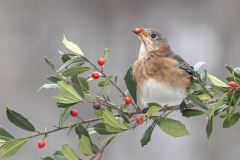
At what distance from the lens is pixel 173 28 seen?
370 centimetres

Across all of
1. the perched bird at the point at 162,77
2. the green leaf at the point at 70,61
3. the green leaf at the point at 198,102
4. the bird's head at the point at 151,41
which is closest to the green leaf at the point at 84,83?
the green leaf at the point at 70,61

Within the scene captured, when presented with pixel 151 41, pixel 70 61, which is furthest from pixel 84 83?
pixel 151 41

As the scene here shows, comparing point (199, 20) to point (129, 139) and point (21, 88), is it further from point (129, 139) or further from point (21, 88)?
point (21, 88)

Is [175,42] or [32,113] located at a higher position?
[175,42]

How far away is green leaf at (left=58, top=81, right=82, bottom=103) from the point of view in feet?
4.09

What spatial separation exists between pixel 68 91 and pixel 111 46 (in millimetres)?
2408

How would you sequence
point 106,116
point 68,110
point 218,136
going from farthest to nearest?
1. point 218,136
2. point 68,110
3. point 106,116

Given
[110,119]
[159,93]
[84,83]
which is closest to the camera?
[110,119]

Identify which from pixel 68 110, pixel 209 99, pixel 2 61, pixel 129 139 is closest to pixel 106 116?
pixel 68 110

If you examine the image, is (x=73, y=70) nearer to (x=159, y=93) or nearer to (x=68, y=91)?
(x=68, y=91)

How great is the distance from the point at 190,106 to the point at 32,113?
7.62 feet

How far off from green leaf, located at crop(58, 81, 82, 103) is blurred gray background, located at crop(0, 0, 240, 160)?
6.94 feet

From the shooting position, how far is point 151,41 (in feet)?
6.63

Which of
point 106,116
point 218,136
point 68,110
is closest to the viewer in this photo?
point 106,116
